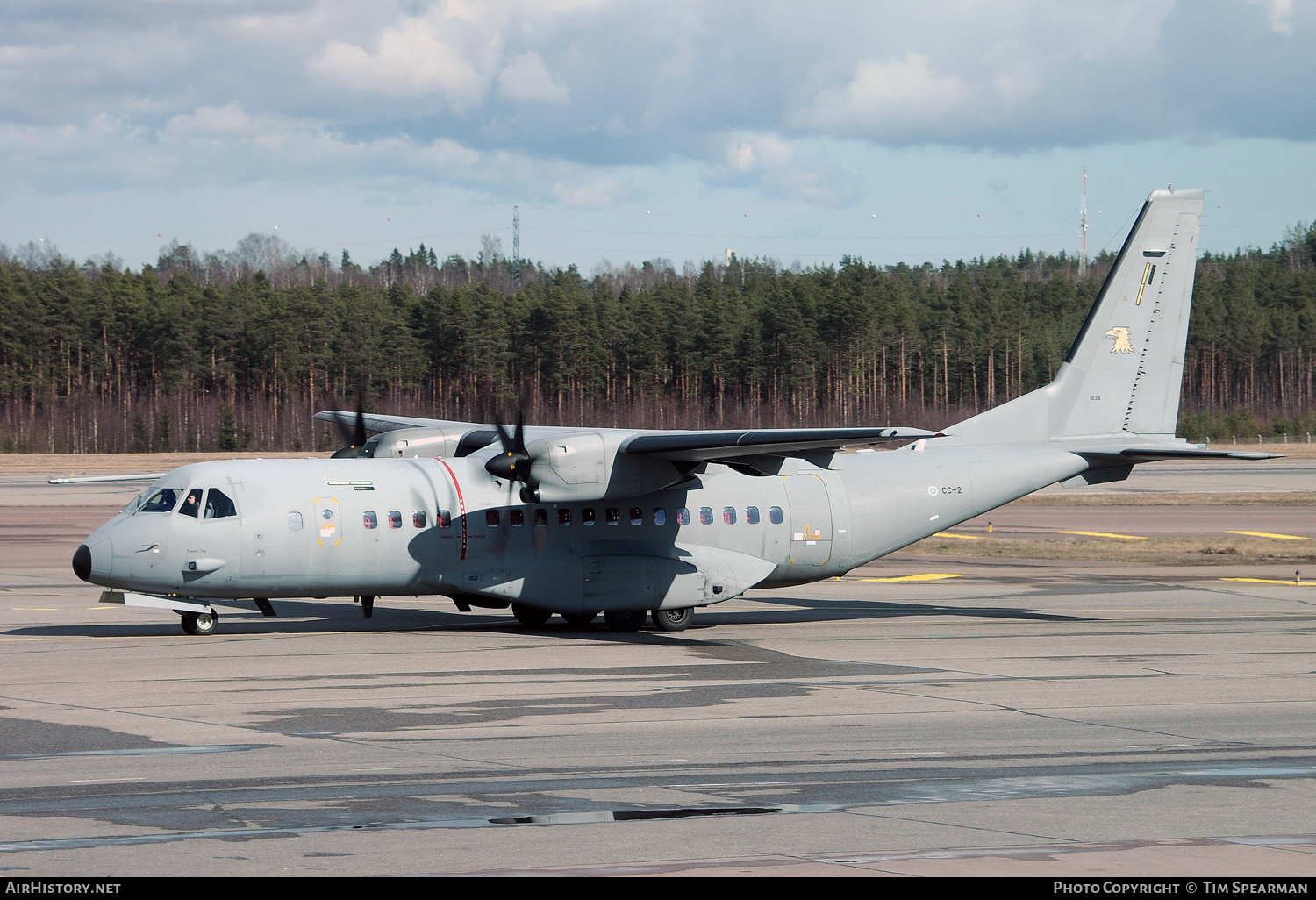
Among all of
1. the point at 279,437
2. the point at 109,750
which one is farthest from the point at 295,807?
the point at 279,437

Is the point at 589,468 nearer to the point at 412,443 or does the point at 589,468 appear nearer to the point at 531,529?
the point at 531,529

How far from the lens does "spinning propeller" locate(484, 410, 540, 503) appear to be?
68.6 feet

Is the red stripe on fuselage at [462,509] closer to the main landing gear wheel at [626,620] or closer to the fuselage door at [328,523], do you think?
the fuselage door at [328,523]

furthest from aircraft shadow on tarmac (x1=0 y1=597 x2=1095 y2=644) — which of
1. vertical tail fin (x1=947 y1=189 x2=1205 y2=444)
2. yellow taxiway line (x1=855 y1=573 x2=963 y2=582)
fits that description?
yellow taxiway line (x1=855 y1=573 x2=963 y2=582)

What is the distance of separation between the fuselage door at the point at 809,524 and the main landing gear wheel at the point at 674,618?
220 cm

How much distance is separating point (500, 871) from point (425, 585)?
45.0 ft

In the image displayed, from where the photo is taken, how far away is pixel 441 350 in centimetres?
11075

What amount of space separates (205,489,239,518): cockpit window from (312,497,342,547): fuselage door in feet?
4.13

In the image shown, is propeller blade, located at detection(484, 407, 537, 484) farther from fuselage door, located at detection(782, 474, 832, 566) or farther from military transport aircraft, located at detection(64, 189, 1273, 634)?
fuselage door, located at detection(782, 474, 832, 566)

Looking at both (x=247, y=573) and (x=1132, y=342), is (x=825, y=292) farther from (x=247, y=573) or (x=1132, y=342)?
(x=247, y=573)

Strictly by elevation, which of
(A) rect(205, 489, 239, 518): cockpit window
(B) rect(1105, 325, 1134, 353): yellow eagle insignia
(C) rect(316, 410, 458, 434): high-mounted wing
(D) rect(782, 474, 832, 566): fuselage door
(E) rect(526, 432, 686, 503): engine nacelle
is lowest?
(D) rect(782, 474, 832, 566): fuselage door

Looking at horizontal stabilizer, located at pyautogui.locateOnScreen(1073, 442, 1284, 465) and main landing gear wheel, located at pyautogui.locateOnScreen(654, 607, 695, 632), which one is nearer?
horizontal stabilizer, located at pyautogui.locateOnScreen(1073, 442, 1284, 465)

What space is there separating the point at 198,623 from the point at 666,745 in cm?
1144

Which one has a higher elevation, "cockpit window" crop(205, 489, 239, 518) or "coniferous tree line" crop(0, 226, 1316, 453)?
"coniferous tree line" crop(0, 226, 1316, 453)
